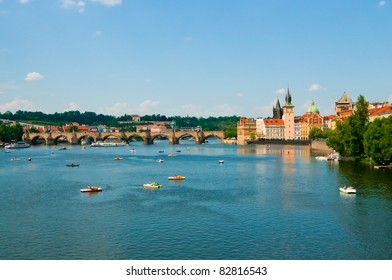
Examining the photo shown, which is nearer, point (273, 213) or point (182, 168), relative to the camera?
point (273, 213)

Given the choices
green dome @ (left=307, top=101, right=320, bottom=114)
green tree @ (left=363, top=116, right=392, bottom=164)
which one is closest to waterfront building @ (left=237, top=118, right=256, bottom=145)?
green dome @ (left=307, top=101, right=320, bottom=114)

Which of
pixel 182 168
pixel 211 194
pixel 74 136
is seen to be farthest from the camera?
pixel 74 136

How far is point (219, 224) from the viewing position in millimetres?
31266

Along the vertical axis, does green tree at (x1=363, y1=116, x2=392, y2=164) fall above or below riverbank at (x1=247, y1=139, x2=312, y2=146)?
above

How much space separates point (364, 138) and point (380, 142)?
20.3 feet

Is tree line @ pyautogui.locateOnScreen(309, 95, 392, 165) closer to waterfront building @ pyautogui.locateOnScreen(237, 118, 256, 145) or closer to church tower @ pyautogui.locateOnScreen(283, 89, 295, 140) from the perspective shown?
church tower @ pyautogui.locateOnScreen(283, 89, 295, 140)

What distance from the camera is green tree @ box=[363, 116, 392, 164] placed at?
2373 inches

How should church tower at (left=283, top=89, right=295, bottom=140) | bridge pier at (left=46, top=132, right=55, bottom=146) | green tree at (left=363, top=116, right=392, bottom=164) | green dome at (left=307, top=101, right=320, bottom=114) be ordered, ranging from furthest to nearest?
green dome at (left=307, top=101, right=320, bottom=114) → church tower at (left=283, top=89, right=295, bottom=140) → bridge pier at (left=46, top=132, right=55, bottom=146) → green tree at (left=363, top=116, right=392, bottom=164)

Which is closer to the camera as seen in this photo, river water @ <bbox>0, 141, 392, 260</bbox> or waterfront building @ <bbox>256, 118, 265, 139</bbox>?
river water @ <bbox>0, 141, 392, 260</bbox>

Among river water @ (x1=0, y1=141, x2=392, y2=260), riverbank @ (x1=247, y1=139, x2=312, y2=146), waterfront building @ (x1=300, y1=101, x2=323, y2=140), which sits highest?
waterfront building @ (x1=300, y1=101, x2=323, y2=140)

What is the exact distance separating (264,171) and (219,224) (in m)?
34.9

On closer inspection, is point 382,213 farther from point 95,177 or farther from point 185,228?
point 95,177
